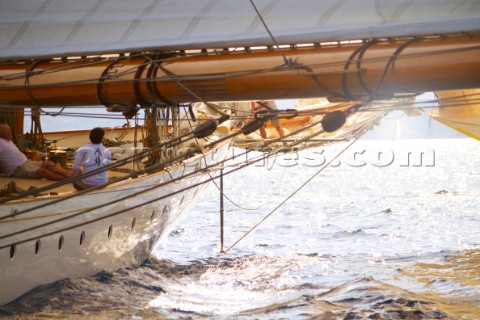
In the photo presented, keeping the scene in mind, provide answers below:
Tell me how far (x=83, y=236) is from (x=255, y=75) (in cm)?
392

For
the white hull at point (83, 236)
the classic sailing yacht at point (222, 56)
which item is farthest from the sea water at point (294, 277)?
the classic sailing yacht at point (222, 56)

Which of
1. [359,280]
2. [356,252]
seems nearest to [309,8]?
[359,280]

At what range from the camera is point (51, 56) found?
6746 mm

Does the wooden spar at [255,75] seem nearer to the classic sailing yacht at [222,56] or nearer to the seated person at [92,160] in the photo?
the classic sailing yacht at [222,56]

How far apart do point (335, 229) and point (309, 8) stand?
1415cm

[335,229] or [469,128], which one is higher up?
[469,128]

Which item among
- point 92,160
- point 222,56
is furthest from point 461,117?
point 222,56

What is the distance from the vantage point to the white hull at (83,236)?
800 centimetres

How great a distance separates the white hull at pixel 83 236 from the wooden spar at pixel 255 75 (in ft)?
2.99

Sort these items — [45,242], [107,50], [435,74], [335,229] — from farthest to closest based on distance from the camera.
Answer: [335,229] < [45,242] < [107,50] < [435,74]

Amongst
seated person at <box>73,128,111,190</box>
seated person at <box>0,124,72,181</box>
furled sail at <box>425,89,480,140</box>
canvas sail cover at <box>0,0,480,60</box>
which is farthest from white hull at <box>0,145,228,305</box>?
furled sail at <box>425,89,480,140</box>

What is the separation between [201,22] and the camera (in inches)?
254

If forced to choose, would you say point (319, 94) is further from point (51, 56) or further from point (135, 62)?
point (51, 56)

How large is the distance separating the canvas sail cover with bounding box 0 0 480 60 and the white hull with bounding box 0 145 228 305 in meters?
1.28
